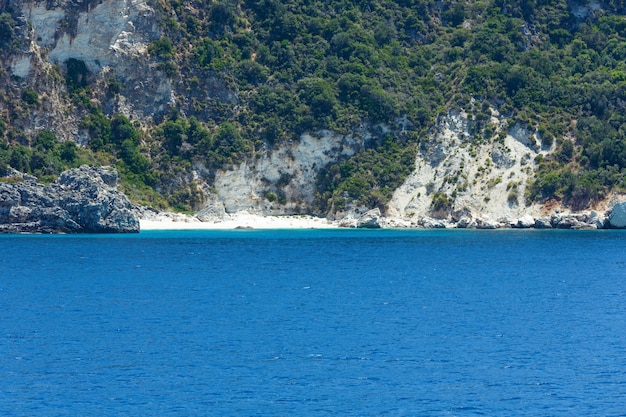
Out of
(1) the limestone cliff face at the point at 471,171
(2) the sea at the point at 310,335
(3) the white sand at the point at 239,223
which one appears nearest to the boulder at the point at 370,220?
(3) the white sand at the point at 239,223

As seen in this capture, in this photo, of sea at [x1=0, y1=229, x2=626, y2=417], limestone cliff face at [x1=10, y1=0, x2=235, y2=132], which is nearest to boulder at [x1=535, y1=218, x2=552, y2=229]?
sea at [x1=0, y1=229, x2=626, y2=417]

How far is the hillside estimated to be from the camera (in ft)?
413

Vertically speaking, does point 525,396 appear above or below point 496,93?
below

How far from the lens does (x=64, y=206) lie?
359 ft

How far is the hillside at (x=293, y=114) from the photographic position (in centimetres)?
12600

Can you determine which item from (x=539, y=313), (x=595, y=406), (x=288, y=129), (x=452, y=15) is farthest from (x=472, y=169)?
(x=595, y=406)

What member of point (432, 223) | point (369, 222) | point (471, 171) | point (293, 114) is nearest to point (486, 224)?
point (432, 223)

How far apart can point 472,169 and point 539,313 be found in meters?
71.9

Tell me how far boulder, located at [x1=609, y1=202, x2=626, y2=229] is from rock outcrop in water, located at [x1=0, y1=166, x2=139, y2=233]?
52260mm

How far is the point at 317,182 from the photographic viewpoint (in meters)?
130

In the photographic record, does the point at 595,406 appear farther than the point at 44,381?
No

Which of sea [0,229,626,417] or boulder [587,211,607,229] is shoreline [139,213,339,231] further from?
sea [0,229,626,417]

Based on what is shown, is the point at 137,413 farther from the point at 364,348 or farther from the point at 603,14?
the point at 603,14

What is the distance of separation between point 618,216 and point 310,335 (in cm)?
7679
